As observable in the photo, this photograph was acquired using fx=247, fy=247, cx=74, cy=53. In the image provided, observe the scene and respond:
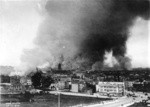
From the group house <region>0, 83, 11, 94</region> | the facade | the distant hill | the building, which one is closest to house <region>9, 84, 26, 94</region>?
house <region>0, 83, 11, 94</region>

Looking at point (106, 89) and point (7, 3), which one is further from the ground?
point (7, 3)

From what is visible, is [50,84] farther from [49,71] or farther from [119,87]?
[119,87]

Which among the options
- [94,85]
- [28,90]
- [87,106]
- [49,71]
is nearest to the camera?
[87,106]

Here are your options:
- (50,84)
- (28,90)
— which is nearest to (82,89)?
(50,84)

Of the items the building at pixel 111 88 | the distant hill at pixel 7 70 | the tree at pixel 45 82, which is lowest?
the building at pixel 111 88

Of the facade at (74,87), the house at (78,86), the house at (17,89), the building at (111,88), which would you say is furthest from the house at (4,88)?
the building at (111,88)

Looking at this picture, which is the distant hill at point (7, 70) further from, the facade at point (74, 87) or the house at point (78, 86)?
the house at point (78, 86)

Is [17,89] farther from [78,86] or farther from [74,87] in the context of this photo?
[78,86]

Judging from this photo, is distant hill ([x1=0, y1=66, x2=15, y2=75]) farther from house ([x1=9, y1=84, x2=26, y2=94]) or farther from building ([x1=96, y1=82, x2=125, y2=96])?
building ([x1=96, y1=82, x2=125, y2=96])
